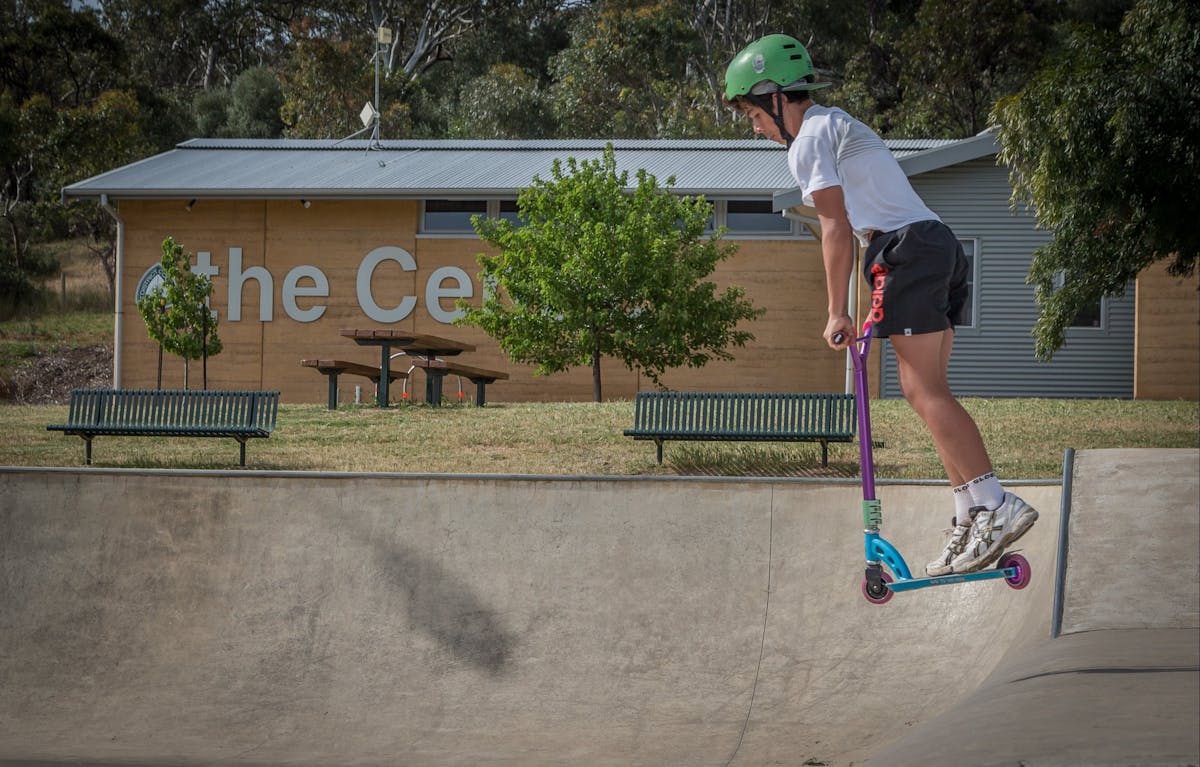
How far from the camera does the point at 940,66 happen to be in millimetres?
38438

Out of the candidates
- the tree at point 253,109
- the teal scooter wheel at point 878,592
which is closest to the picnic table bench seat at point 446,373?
the teal scooter wheel at point 878,592

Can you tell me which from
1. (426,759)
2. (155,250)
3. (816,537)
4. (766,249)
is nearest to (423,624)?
(426,759)

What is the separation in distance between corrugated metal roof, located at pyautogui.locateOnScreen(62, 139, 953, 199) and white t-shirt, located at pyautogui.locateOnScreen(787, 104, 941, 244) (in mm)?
18366

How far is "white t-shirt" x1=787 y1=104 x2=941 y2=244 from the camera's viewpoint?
444cm

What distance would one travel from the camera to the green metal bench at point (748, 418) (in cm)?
1173

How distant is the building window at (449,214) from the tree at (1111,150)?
12323 mm

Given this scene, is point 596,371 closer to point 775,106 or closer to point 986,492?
point 775,106

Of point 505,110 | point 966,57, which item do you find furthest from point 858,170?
point 505,110

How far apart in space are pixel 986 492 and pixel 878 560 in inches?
18.4

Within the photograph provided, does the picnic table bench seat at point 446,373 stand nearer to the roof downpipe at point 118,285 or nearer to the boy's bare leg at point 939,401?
the roof downpipe at point 118,285

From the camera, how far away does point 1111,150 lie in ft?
44.1

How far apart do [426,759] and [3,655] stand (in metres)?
2.33

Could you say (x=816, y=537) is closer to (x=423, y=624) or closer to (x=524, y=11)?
(x=423, y=624)

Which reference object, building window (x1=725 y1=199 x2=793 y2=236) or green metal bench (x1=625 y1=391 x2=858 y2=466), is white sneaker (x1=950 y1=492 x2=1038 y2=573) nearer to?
green metal bench (x1=625 y1=391 x2=858 y2=466)
